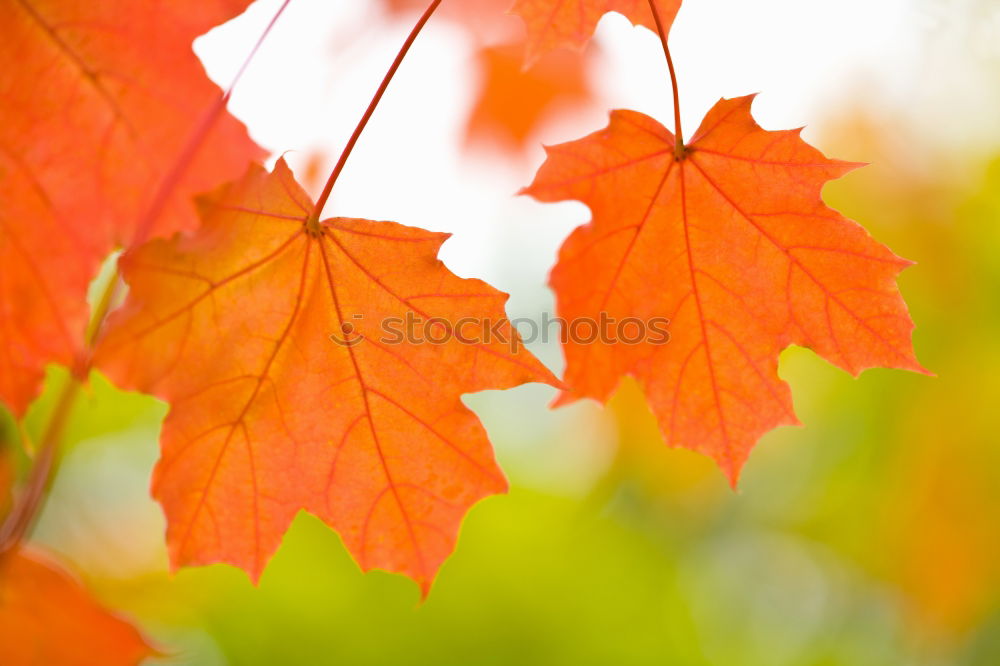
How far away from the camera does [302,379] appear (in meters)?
1.33

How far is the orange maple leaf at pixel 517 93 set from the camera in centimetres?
404

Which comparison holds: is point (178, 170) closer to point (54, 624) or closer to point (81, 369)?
point (81, 369)

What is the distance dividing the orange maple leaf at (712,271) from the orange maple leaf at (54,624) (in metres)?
1.22

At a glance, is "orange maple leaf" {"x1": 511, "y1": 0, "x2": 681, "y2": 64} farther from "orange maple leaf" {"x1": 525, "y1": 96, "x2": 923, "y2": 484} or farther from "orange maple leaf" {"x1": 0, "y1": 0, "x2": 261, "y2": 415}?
"orange maple leaf" {"x1": 0, "y1": 0, "x2": 261, "y2": 415}

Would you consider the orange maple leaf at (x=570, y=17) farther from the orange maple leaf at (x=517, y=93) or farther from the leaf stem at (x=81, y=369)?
the orange maple leaf at (x=517, y=93)

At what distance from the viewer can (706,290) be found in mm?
1445

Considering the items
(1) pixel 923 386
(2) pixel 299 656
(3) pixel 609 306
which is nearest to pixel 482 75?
(3) pixel 609 306

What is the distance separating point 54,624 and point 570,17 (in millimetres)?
1788

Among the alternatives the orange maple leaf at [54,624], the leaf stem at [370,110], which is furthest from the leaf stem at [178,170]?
the orange maple leaf at [54,624]

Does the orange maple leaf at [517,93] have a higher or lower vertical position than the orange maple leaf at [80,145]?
higher

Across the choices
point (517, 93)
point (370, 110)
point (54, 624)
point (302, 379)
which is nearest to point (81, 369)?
point (302, 379)

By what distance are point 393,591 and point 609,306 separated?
504cm

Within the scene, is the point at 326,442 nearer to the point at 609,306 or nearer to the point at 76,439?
the point at 609,306

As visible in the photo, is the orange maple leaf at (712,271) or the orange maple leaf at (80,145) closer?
the orange maple leaf at (80,145)
